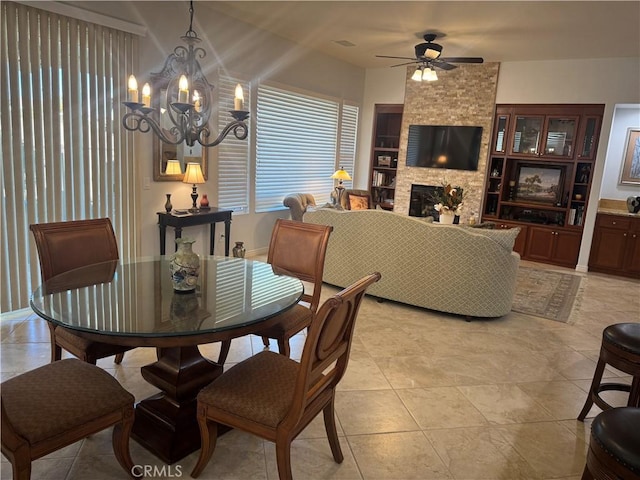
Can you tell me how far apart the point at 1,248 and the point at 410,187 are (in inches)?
238

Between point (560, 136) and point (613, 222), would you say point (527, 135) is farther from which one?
point (613, 222)

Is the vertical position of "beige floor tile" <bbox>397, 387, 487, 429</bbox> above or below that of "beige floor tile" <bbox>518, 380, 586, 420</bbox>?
below

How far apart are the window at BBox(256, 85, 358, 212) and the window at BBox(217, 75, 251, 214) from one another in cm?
27

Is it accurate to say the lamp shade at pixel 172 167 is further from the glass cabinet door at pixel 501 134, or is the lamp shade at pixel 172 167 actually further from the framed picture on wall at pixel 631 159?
the framed picture on wall at pixel 631 159

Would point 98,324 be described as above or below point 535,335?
above

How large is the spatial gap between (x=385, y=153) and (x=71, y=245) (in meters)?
6.49

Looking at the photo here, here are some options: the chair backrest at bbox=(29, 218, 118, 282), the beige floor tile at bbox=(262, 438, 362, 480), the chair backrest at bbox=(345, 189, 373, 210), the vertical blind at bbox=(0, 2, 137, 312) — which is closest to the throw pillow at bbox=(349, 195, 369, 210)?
the chair backrest at bbox=(345, 189, 373, 210)

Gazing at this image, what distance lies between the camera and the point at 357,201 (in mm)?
7242

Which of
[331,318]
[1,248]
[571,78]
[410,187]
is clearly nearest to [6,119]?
[1,248]

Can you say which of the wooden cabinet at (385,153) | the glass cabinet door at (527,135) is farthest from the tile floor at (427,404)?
the wooden cabinet at (385,153)

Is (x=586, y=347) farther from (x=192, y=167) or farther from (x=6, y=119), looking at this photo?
(x=6, y=119)

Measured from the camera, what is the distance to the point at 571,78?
250 inches

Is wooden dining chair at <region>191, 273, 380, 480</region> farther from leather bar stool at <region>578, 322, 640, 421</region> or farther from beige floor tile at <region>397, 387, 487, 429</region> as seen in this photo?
leather bar stool at <region>578, 322, 640, 421</region>

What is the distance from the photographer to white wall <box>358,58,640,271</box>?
6.05 meters
